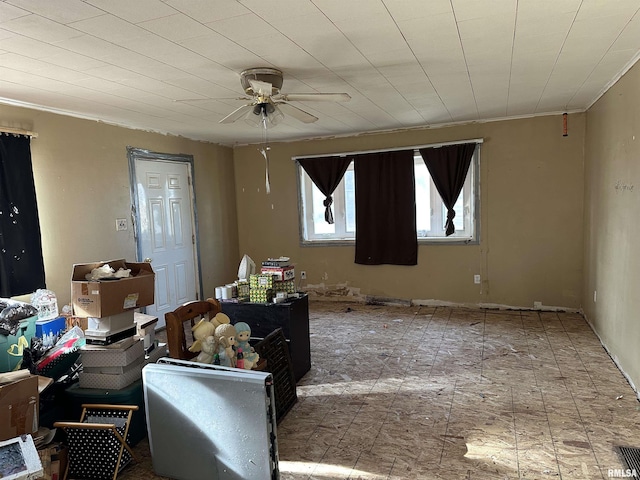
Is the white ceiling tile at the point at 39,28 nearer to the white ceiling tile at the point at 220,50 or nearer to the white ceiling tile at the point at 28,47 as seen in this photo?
the white ceiling tile at the point at 28,47

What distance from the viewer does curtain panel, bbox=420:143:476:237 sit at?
5.21 m

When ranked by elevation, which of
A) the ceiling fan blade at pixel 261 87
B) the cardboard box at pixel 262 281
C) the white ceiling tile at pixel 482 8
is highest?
the white ceiling tile at pixel 482 8

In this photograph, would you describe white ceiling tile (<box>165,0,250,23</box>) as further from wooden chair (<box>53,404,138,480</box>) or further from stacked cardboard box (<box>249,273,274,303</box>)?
wooden chair (<box>53,404,138,480</box>)

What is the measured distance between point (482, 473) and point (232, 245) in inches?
199

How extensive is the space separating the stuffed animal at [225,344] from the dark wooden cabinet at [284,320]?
0.70 metres

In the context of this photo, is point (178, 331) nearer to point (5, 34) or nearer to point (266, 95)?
point (266, 95)

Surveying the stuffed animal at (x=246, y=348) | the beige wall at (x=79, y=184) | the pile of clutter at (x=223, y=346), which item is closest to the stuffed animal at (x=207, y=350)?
the pile of clutter at (x=223, y=346)

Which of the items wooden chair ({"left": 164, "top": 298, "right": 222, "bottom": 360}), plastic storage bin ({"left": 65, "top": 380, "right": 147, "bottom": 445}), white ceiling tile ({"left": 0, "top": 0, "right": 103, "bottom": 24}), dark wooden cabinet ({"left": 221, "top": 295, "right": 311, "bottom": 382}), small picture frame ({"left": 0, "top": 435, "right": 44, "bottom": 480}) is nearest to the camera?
small picture frame ({"left": 0, "top": 435, "right": 44, "bottom": 480})

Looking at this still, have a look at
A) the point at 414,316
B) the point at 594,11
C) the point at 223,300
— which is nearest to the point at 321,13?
the point at 594,11

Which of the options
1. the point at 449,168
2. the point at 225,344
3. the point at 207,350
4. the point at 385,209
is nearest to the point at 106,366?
the point at 207,350

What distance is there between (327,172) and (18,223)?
12.1ft

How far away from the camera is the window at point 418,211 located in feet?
17.7

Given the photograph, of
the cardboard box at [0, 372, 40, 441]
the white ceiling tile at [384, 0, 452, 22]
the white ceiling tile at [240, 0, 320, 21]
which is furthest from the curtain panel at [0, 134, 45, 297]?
the white ceiling tile at [384, 0, 452, 22]

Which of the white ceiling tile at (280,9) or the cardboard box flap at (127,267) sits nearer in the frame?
the white ceiling tile at (280,9)
